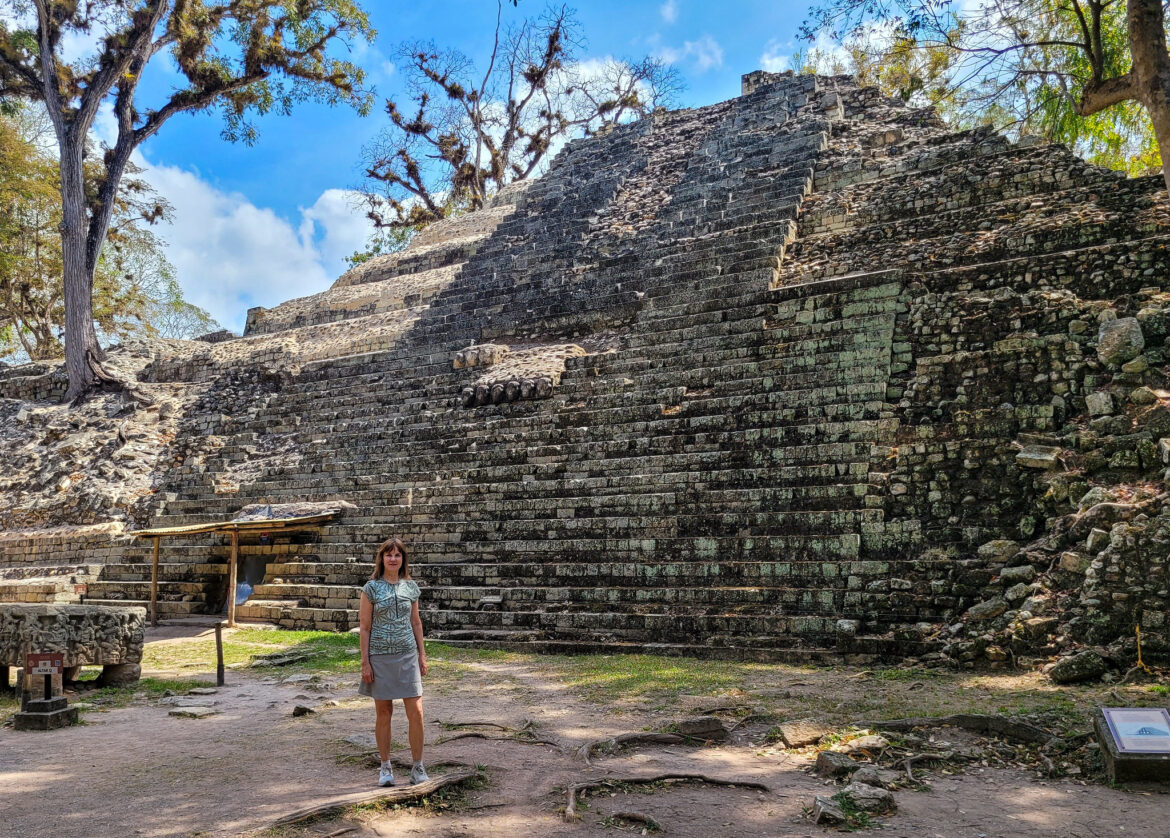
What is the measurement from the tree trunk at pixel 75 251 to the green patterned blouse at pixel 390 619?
15.4 metres

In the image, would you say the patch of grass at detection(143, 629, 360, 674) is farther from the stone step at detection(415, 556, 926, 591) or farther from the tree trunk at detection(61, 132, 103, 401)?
the tree trunk at detection(61, 132, 103, 401)

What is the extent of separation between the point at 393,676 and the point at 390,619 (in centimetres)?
26

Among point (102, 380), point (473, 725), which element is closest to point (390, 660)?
point (473, 725)

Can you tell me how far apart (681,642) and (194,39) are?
55.4ft

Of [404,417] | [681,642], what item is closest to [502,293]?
[404,417]

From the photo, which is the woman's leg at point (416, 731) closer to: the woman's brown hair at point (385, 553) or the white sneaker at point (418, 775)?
the white sneaker at point (418, 775)

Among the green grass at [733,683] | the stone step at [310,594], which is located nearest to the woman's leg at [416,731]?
the green grass at [733,683]

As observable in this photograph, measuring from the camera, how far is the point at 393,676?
3719 mm

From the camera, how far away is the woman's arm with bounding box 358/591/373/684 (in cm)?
374

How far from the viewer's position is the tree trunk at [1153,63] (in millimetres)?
5938

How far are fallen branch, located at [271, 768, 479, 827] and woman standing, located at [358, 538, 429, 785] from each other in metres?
0.11

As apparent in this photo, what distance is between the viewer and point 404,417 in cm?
1179

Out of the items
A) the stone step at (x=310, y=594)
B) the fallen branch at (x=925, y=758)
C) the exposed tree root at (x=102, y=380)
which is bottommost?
the fallen branch at (x=925, y=758)

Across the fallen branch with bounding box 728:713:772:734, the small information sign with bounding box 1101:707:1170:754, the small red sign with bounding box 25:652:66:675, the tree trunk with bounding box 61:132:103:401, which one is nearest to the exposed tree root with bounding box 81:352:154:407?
the tree trunk with bounding box 61:132:103:401
